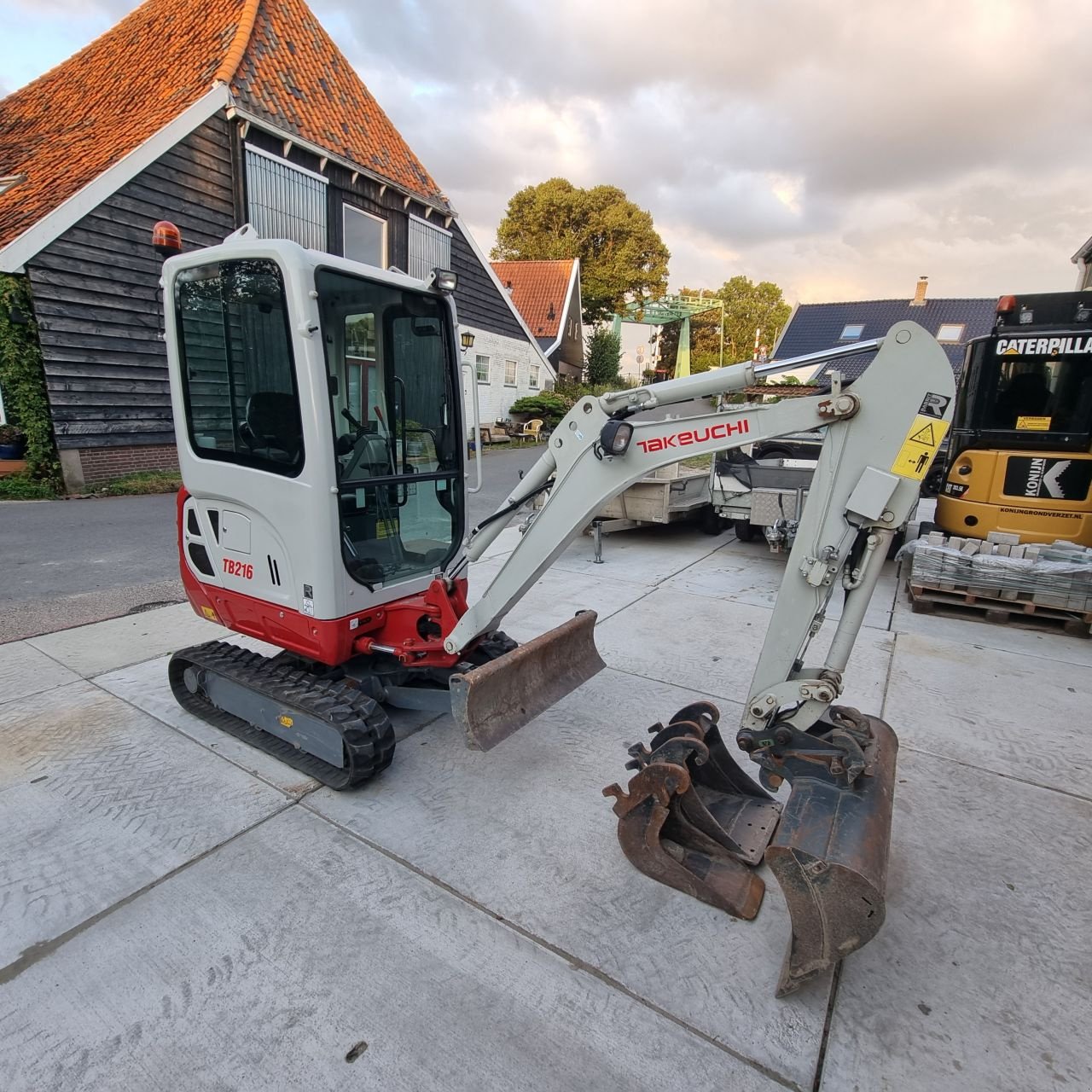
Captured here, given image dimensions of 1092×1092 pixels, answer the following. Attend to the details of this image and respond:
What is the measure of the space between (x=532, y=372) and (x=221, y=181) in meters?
11.9

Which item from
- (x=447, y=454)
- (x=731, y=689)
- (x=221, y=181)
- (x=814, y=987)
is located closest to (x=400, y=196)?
(x=221, y=181)

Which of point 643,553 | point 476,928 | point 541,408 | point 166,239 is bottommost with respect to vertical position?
point 643,553

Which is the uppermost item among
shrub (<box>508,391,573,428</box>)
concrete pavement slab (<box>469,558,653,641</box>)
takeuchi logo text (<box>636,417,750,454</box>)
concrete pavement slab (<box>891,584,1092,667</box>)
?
takeuchi logo text (<box>636,417,750,454</box>)

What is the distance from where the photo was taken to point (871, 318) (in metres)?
30.8

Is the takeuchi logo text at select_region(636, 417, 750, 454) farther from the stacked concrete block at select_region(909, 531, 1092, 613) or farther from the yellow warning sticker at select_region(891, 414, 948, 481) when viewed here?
the stacked concrete block at select_region(909, 531, 1092, 613)

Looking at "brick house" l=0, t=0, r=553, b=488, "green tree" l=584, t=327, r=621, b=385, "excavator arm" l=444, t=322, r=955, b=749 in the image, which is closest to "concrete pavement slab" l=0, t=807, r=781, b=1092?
"excavator arm" l=444, t=322, r=955, b=749

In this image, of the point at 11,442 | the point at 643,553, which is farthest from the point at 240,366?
the point at 11,442

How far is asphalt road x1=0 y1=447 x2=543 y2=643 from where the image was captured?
16.9ft

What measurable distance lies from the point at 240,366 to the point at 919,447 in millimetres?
2810

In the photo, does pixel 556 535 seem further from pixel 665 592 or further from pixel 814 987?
pixel 665 592

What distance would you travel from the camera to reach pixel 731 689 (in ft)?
13.4

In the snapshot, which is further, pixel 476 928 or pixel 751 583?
pixel 751 583

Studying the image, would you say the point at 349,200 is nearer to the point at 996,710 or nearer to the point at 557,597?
the point at 557,597

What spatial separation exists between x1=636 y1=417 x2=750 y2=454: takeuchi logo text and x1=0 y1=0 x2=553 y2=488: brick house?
409 inches
